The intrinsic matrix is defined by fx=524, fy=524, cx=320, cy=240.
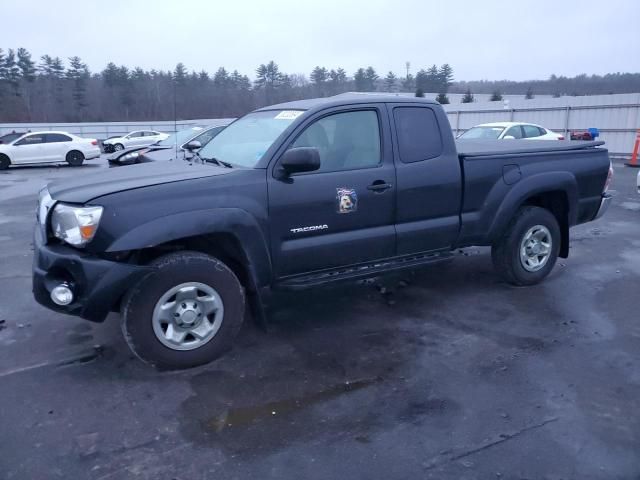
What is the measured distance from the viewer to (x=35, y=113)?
211 feet

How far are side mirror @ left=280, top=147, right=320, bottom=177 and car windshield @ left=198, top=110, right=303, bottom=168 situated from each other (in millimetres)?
311

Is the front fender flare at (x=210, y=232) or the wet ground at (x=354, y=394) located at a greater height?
the front fender flare at (x=210, y=232)

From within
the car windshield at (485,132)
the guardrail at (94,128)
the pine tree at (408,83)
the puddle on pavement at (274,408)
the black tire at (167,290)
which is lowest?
the puddle on pavement at (274,408)

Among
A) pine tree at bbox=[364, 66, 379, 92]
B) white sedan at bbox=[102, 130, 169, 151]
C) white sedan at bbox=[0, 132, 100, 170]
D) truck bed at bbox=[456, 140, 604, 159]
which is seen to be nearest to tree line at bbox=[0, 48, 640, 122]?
pine tree at bbox=[364, 66, 379, 92]

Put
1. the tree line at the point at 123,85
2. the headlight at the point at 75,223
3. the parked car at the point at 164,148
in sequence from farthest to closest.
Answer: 1. the tree line at the point at 123,85
2. the parked car at the point at 164,148
3. the headlight at the point at 75,223

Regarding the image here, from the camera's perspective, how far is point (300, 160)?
12.4 feet

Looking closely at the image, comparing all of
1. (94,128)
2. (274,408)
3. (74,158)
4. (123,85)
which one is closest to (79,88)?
(123,85)

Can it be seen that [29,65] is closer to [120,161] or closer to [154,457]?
[120,161]

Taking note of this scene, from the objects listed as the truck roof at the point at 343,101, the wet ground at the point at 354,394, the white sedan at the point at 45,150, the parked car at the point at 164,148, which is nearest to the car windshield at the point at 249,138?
the truck roof at the point at 343,101

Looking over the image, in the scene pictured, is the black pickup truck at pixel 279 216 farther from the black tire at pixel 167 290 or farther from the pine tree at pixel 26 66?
the pine tree at pixel 26 66

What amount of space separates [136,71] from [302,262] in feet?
245

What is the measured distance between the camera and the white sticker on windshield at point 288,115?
431 cm

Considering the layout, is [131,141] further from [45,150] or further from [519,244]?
[519,244]

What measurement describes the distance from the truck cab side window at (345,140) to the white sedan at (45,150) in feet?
64.3
